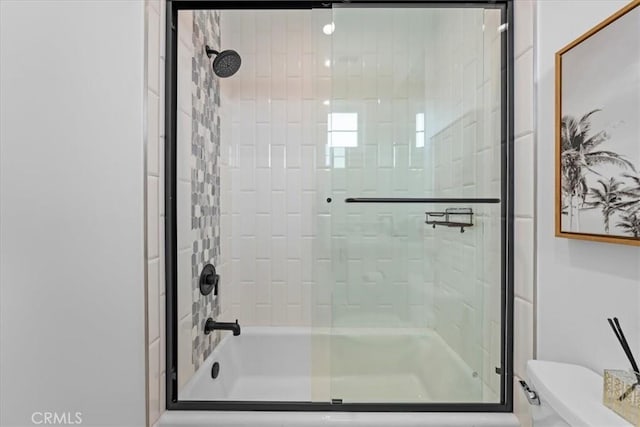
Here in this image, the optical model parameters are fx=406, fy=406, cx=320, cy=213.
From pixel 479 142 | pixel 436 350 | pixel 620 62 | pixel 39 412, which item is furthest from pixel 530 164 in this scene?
pixel 39 412

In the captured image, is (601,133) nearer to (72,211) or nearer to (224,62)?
(72,211)

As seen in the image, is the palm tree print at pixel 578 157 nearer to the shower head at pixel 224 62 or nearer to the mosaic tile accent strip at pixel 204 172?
the mosaic tile accent strip at pixel 204 172

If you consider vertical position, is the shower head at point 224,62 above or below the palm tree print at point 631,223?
above

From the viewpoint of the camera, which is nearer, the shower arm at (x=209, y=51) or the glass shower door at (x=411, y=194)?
the glass shower door at (x=411, y=194)

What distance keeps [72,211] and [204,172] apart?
775 millimetres

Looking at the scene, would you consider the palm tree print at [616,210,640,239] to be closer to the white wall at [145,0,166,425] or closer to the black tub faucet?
the white wall at [145,0,166,425]

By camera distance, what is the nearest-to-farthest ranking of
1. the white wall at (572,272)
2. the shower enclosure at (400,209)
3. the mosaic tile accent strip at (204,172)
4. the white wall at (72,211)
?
the white wall at (572,272)
the white wall at (72,211)
the shower enclosure at (400,209)
the mosaic tile accent strip at (204,172)

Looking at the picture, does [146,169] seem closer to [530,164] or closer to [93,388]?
[93,388]

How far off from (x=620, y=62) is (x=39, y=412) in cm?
164

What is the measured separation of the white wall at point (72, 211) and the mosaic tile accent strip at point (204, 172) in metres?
0.48

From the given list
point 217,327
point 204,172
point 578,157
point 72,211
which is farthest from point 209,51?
point 578,157

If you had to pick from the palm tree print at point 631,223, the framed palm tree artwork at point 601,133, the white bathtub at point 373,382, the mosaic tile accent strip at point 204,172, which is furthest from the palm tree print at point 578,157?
the mosaic tile accent strip at point 204,172

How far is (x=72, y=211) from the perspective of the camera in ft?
3.61

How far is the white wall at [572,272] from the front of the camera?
35.0 inches
